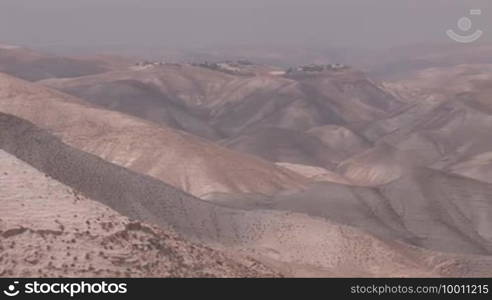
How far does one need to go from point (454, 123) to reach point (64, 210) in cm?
13788

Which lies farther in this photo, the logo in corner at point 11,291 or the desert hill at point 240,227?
the desert hill at point 240,227

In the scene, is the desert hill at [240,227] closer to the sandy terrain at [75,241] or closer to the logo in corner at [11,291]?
the sandy terrain at [75,241]

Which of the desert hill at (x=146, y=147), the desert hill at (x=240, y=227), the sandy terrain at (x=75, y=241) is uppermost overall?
the sandy terrain at (x=75, y=241)

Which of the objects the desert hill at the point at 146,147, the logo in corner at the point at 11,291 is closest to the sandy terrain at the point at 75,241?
the logo in corner at the point at 11,291

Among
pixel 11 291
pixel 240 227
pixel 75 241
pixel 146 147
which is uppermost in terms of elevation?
pixel 11 291

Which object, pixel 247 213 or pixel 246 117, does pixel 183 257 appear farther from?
pixel 246 117

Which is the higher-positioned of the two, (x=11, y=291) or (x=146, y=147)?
(x=11, y=291)

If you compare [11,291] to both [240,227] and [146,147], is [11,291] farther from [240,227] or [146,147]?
[146,147]

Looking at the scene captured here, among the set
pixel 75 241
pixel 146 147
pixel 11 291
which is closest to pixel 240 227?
pixel 75 241

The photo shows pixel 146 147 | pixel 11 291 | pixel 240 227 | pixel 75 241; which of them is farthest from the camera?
pixel 146 147

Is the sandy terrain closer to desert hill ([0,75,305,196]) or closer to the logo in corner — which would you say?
the logo in corner

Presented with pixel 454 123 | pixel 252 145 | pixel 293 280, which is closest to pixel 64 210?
pixel 293 280

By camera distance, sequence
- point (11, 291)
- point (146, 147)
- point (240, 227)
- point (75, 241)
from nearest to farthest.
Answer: point (11, 291), point (75, 241), point (240, 227), point (146, 147)

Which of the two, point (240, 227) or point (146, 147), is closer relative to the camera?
point (240, 227)
